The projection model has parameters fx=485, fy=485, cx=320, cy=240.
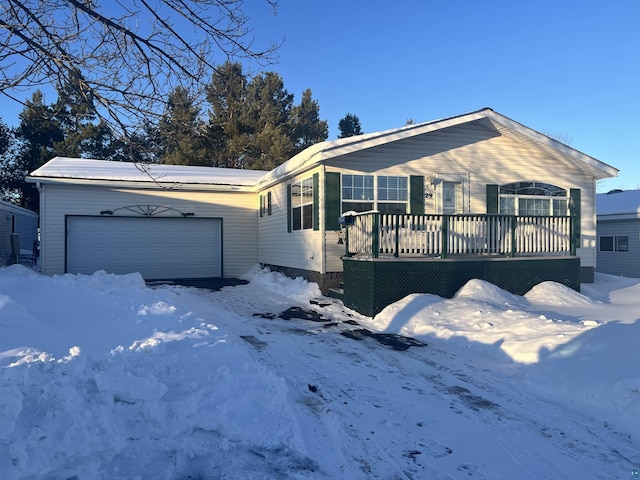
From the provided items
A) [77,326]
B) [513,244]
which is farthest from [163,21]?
[513,244]

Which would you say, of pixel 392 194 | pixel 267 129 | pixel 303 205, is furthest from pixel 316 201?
pixel 267 129

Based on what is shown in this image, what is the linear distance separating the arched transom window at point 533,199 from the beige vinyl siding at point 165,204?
338 inches

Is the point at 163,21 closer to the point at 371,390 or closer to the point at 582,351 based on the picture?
the point at 371,390

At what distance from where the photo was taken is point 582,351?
18.8 feet

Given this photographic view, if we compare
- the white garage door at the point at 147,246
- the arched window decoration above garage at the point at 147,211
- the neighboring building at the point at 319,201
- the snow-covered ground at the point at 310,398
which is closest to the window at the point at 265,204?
the neighboring building at the point at 319,201

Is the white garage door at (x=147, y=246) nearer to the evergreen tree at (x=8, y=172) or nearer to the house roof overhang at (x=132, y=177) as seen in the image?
the house roof overhang at (x=132, y=177)

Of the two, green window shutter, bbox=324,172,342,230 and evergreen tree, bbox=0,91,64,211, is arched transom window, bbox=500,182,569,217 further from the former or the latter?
evergreen tree, bbox=0,91,64,211

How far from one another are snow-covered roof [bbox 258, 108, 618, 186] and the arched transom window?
3.16 feet

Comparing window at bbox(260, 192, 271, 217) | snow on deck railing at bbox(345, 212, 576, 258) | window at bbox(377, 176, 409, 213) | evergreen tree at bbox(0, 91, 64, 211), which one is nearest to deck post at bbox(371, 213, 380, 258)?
snow on deck railing at bbox(345, 212, 576, 258)

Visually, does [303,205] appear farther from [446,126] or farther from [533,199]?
[533,199]

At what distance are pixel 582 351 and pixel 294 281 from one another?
856 centimetres

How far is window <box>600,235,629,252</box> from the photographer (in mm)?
19062

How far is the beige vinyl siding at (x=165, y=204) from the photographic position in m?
15.1

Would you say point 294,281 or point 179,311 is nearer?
point 179,311
